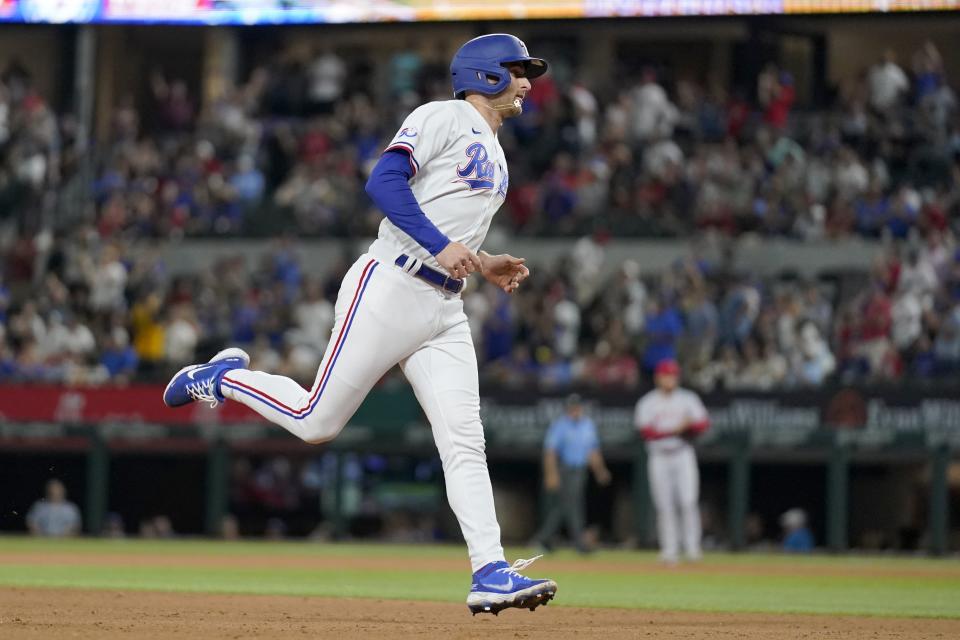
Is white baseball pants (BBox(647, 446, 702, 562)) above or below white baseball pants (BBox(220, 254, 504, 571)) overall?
below

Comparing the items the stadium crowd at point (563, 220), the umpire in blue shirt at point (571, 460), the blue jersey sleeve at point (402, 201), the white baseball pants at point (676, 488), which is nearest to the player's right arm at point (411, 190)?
the blue jersey sleeve at point (402, 201)

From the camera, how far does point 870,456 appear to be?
18312 mm

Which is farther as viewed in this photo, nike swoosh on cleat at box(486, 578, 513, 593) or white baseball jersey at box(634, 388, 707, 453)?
white baseball jersey at box(634, 388, 707, 453)

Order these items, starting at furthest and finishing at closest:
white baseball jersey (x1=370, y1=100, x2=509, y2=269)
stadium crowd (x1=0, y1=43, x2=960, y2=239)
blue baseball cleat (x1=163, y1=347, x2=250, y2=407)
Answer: stadium crowd (x1=0, y1=43, x2=960, y2=239), blue baseball cleat (x1=163, y1=347, x2=250, y2=407), white baseball jersey (x1=370, y1=100, x2=509, y2=269)

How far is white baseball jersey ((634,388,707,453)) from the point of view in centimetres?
1588

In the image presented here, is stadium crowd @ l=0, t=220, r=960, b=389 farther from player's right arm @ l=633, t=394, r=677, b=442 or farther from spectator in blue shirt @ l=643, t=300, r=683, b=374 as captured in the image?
player's right arm @ l=633, t=394, r=677, b=442

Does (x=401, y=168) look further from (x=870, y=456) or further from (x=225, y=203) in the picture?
(x=225, y=203)

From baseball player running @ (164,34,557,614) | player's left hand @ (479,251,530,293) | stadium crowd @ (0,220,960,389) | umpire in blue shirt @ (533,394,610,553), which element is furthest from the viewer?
stadium crowd @ (0,220,960,389)

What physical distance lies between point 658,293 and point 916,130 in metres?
4.52

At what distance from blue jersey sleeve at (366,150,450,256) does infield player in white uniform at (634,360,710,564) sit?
371 inches

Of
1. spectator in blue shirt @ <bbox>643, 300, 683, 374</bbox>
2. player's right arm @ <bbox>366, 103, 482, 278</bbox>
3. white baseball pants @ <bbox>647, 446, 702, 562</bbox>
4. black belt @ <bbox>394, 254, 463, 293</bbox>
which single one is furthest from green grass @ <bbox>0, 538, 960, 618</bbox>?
player's right arm @ <bbox>366, 103, 482, 278</bbox>

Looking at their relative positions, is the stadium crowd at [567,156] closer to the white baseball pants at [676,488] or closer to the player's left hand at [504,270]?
the white baseball pants at [676,488]

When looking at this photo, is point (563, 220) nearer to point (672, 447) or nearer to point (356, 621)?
point (672, 447)

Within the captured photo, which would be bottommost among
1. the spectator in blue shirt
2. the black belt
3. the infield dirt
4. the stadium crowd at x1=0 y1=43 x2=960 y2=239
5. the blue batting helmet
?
the infield dirt
